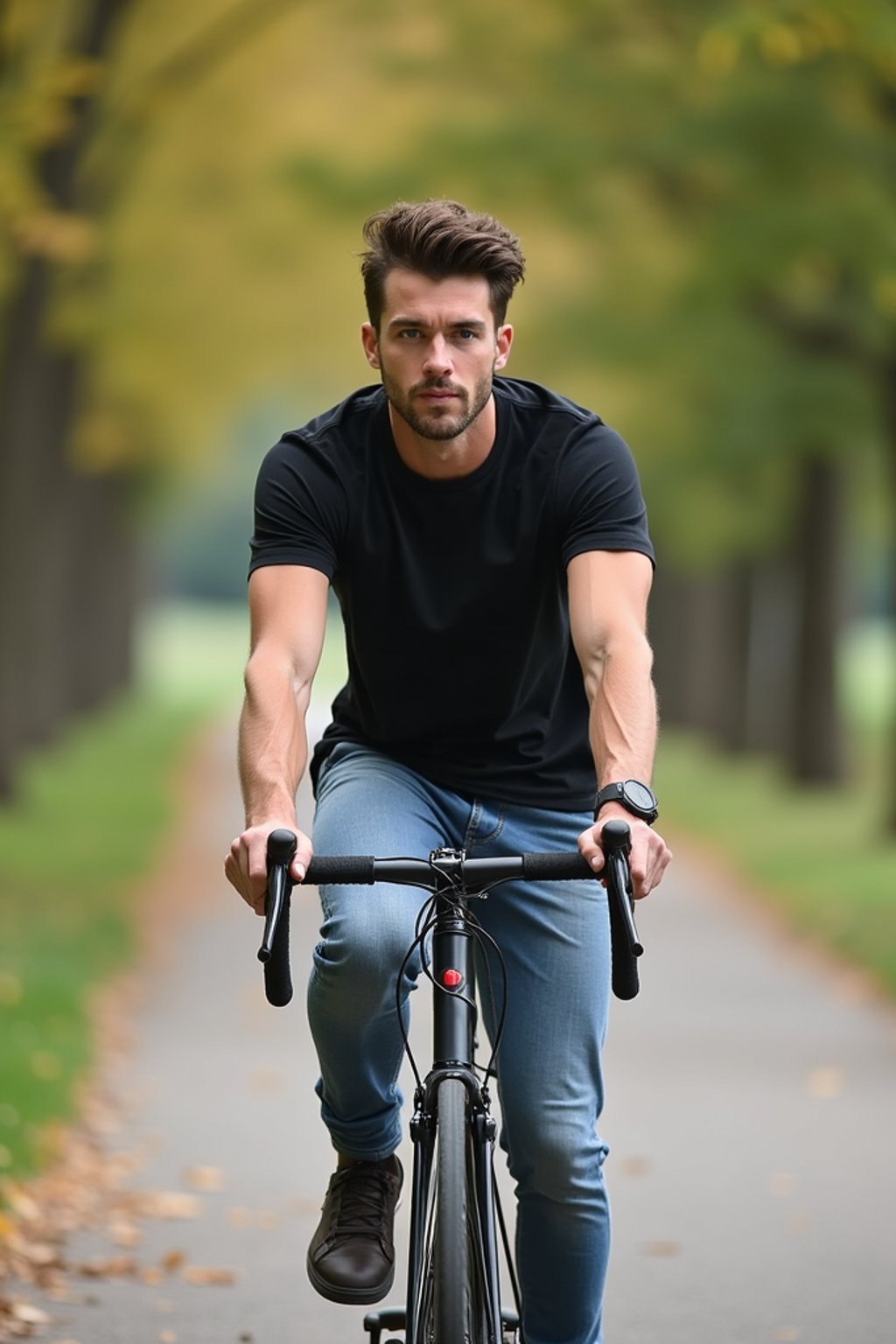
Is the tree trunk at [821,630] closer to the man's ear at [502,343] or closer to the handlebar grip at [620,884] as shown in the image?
the man's ear at [502,343]

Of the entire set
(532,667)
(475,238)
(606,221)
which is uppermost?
(606,221)

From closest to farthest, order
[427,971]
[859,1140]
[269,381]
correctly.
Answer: [427,971]
[859,1140]
[269,381]

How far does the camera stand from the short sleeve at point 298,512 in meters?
4.29

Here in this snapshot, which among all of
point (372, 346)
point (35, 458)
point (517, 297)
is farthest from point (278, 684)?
point (517, 297)

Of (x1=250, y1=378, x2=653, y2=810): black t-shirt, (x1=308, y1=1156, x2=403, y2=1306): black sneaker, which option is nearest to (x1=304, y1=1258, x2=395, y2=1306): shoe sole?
(x1=308, y1=1156, x2=403, y2=1306): black sneaker

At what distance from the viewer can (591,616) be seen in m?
4.25

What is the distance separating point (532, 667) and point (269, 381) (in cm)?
3111

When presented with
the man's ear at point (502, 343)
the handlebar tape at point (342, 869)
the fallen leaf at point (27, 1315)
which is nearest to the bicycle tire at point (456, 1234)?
the handlebar tape at point (342, 869)

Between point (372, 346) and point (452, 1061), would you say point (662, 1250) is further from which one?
point (372, 346)

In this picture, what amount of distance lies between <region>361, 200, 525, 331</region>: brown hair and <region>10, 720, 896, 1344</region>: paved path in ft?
8.87

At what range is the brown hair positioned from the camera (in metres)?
4.18

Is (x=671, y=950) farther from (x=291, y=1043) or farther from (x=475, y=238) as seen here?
(x=475, y=238)

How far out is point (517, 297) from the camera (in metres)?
25.4

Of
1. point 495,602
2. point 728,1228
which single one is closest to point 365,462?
point 495,602
